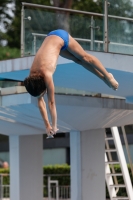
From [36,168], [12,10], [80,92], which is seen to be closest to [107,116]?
[80,92]

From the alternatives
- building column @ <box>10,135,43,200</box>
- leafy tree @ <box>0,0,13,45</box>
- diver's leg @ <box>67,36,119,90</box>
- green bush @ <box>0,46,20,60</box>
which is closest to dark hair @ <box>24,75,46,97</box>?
diver's leg @ <box>67,36,119,90</box>

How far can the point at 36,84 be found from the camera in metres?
8.64

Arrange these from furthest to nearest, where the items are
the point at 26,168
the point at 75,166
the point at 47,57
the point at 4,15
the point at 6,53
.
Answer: the point at 4,15, the point at 6,53, the point at 26,168, the point at 75,166, the point at 47,57

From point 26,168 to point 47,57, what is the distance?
12459 millimetres

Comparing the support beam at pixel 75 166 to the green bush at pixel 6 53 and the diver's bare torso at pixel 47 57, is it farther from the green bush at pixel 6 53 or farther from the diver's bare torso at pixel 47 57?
the green bush at pixel 6 53

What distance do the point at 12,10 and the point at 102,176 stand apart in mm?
25963

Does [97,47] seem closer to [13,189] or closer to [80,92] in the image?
[80,92]

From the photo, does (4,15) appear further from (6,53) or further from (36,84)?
(36,84)

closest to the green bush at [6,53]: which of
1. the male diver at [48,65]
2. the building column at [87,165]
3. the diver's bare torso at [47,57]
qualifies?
the building column at [87,165]

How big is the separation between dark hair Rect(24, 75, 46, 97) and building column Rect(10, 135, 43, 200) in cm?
1208

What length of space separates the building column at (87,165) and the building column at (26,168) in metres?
2.05

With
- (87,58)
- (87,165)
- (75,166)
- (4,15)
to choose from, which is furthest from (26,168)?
(4,15)

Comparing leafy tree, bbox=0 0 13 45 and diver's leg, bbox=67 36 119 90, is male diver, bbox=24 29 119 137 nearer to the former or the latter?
diver's leg, bbox=67 36 119 90

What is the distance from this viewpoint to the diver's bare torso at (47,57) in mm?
8594
